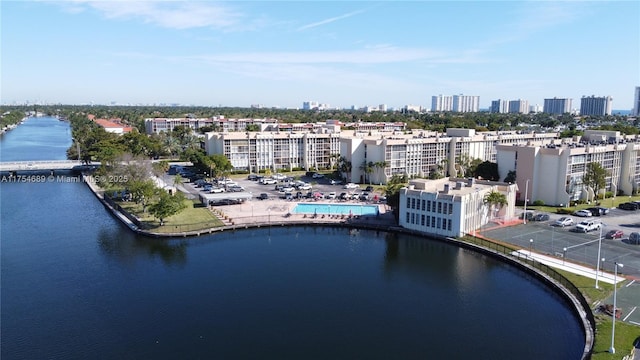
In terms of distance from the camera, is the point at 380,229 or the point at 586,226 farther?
the point at 380,229

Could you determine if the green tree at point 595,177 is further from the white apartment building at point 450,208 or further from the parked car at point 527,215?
the white apartment building at point 450,208

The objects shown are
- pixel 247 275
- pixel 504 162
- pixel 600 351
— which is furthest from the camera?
pixel 504 162

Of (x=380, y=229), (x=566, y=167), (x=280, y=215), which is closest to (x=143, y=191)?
(x=280, y=215)

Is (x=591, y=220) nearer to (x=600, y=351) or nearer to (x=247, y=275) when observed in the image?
(x=600, y=351)

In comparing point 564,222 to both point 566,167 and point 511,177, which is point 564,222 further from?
point 511,177

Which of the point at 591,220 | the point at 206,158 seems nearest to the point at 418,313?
the point at 591,220

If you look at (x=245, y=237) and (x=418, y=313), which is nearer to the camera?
(x=418, y=313)
